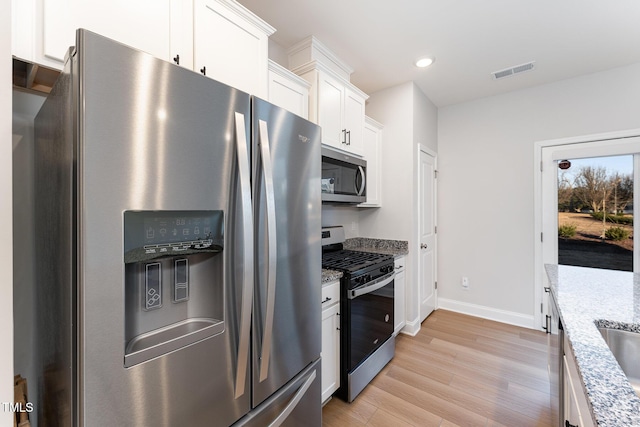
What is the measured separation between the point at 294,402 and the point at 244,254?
78cm

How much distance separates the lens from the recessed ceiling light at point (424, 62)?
2.52 metres

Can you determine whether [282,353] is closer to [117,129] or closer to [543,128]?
[117,129]

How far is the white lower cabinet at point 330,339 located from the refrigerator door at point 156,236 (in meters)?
0.78

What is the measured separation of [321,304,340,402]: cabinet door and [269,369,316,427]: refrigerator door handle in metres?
0.37

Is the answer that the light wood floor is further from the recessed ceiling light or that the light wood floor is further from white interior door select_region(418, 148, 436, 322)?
the recessed ceiling light

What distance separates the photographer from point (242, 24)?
149 centimetres

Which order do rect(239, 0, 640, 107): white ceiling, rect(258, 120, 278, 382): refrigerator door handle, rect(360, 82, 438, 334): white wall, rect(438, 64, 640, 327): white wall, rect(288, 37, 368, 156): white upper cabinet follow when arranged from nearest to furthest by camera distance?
rect(258, 120, 278, 382): refrigerator door handle < rect(239, 0, 640, 107): white ceiling < rect(288, 37, 368, 156): white upper cabinet < rect(438, 64, 640, 327): white wall < rect(360, 82, 438, 334): white wall

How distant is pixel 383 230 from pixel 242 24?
236cm

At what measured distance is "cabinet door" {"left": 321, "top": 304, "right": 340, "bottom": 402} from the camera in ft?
5.69

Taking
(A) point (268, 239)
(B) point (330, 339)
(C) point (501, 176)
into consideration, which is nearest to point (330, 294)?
(B) point (330, 339)

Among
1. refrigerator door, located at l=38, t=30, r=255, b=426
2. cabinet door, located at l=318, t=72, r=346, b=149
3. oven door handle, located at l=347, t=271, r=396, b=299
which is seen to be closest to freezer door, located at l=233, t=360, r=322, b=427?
refrigerator door, located at l=38, t=30, r=255, b=426

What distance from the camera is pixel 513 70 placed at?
2.72m

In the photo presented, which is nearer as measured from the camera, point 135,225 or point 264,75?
point 135,225

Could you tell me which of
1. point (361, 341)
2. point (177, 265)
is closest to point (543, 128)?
point (361, 341)
